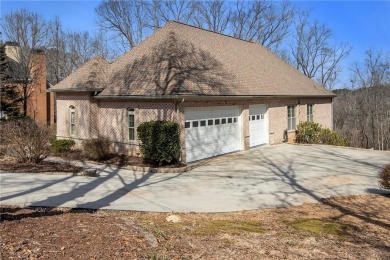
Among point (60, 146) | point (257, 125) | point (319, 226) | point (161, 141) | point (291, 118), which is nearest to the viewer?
point (319, 226)

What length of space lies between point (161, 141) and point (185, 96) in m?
2.05

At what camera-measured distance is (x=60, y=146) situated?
18453mm

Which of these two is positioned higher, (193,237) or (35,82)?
(35,82)

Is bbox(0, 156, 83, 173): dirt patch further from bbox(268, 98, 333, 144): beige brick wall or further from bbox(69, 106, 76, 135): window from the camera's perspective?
bbox(268, 98, 333, 144): beige brick wall

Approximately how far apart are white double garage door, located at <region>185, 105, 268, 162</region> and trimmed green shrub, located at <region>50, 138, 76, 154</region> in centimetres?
693

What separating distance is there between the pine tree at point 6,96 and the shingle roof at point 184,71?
929 cm

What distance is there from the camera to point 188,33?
68.4ft

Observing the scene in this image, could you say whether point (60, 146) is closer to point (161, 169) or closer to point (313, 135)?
point (161, 169)

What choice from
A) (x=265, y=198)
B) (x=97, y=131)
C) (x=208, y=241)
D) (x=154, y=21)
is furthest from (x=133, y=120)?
(x=154, y=21)

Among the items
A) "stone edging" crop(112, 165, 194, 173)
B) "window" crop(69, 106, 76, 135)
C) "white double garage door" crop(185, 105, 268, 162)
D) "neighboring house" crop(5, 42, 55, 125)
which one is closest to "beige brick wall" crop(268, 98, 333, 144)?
"white double garage door" crop(185, 105, 268, 162)

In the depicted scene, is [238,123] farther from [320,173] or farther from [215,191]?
[215,191]

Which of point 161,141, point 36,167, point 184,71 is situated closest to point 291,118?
point 184,71

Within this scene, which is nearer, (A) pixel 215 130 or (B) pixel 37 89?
(A) pixel 215 130

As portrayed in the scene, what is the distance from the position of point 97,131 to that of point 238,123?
734cm
